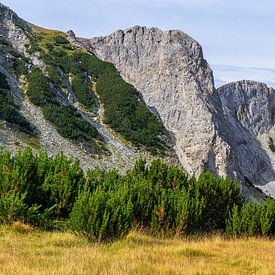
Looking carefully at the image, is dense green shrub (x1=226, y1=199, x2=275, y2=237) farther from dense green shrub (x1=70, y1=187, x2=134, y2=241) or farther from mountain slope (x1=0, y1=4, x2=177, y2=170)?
mountain slope (x1=0, y1=4, x2=177, y2=170)

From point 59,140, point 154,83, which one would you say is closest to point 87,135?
point 59,140

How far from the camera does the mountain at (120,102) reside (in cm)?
5441

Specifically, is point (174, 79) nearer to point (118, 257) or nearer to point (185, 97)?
point (185, 97)

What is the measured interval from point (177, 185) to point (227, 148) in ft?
174

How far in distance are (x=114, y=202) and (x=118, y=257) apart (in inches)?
105

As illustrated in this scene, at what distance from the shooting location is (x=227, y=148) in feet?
226

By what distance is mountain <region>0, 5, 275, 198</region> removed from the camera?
2142 inches

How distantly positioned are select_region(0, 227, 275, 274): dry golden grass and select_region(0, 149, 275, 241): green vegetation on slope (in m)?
0.65

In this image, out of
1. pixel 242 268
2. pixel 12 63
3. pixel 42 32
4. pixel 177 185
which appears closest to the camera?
pixel 242 268

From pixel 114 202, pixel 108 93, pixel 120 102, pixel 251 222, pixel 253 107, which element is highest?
pixel 253 107

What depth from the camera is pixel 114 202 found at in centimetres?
1138

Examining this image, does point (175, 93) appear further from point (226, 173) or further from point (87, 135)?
point (87, 135)

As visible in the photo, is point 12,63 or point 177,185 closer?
point 177,185

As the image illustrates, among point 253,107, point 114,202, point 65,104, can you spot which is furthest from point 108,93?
point 253,107
